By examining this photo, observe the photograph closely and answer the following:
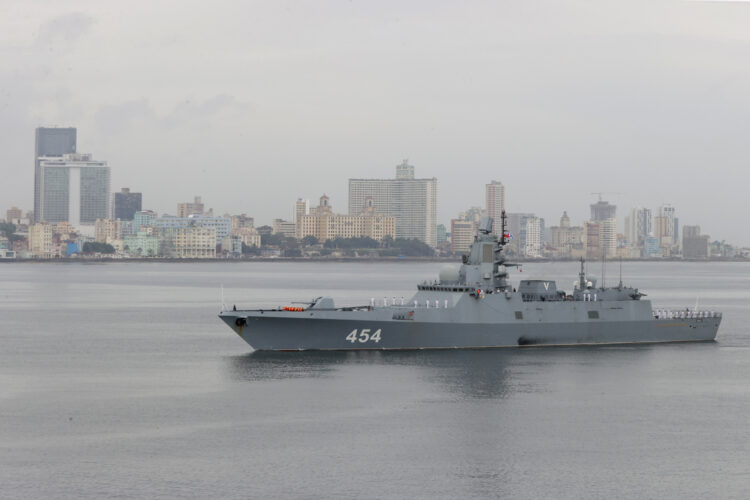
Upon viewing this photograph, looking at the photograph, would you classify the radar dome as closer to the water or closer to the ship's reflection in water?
the ship's reflection in water

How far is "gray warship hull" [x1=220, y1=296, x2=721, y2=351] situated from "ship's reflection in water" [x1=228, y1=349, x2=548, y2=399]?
47 centimetres

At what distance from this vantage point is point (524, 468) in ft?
85.8

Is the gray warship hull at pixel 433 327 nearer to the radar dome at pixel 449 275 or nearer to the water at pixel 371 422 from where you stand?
the water at pixel 371 422

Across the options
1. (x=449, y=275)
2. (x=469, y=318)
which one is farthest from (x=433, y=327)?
(x=449, y=275)

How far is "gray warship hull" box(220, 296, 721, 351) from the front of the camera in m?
44.0

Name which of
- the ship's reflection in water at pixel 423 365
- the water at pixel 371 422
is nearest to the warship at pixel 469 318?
the ship's reflection in water at pixel 423 365

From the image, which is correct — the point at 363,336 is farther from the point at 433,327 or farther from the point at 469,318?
the point at 469,318

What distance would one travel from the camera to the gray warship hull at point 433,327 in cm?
4400

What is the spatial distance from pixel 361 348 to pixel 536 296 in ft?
27.2

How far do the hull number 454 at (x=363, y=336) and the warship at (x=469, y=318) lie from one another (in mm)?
42

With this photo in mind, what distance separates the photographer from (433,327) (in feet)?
148

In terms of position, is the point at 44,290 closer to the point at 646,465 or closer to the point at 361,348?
the point at 361,348

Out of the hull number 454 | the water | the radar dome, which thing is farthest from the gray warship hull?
the radar dome

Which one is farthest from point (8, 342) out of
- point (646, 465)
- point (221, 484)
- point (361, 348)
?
point (646, 465)
